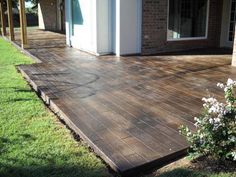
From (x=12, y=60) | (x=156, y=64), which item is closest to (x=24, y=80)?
(x=12, y=60)

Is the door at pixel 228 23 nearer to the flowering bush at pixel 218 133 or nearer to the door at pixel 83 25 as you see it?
the door at pixel 83 25

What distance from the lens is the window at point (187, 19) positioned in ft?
35.1

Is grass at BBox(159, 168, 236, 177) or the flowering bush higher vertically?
the flowering bush

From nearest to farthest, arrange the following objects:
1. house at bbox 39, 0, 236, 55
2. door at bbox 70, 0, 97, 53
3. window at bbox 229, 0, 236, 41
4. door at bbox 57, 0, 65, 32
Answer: house at bbox 39, 0, 236, 55 < door at bbox 70, 0, 97, 53 < window at bbox 229, 0, 236, 41 < door at bbox 57, 0, 65, 32

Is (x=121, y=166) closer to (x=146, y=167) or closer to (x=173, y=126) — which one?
(x=146, y=167)

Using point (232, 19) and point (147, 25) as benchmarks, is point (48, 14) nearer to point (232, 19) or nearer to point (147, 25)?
point (147, 25)

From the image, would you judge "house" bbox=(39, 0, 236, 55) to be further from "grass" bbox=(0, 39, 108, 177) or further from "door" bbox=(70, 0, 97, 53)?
"grass" bbox=(0, 39, 108, 177)

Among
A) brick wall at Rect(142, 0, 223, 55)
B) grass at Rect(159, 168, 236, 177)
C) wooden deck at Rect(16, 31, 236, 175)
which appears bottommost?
grass at Rect(159, 168, 236, 177)

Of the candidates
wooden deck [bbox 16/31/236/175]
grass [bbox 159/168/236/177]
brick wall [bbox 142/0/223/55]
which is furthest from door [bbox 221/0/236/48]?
grass [bbox 159/168/236/177]

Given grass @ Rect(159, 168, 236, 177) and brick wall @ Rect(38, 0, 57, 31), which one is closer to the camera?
grass @ Rect(159, 168, 236, 177)

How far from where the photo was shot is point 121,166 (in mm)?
3211

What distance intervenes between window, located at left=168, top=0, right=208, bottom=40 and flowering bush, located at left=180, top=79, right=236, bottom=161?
304 inches

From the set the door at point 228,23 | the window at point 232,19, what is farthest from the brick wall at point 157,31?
the window at point 232,19

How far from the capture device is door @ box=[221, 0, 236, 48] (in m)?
11.3
